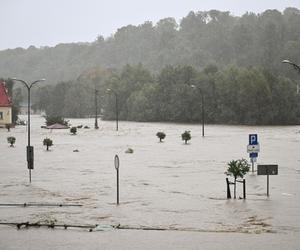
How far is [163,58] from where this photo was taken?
19462 centimetres

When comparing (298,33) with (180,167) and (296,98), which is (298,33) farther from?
(180,167)

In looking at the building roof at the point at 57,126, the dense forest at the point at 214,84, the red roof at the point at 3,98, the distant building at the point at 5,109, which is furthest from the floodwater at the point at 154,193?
the dense forest at the point at 214,84

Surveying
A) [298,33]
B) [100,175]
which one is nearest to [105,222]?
[100,175]

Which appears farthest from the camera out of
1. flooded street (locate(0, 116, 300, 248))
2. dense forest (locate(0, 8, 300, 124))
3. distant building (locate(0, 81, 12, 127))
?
dense forest (locate(0, 8, 300, 124))

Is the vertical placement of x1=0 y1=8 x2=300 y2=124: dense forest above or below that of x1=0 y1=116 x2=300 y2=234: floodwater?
above

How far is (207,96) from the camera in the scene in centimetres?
12112

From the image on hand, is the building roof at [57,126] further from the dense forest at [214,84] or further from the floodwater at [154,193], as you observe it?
the floodwater at [154,193]

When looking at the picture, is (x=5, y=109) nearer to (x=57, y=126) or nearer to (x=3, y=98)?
(x=3, y=98)

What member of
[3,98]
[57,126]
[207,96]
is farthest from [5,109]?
[207,96]

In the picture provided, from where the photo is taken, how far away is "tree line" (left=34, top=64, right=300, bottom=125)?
111 metres

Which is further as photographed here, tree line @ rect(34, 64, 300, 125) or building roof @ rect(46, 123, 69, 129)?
tree line @ rect(34, 64, 300, 125)

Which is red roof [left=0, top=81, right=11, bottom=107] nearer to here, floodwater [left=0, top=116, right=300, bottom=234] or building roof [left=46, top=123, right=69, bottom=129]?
building roof [left=46, top=123, right=69, bottom=129]

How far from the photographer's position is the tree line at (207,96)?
110625 millimetres

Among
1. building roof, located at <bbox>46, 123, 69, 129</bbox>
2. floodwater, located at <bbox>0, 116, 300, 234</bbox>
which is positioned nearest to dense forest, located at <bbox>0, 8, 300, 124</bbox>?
building roof, located at <bbox>46, 123, 69, 129</bbox>
